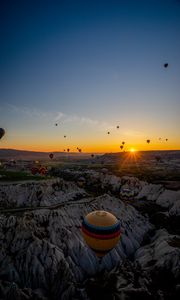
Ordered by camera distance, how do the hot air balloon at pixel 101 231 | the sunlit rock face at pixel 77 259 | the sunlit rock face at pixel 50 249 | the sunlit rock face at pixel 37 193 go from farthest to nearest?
the sunlit rock face at pixel 37 193, the sunlit rock face at pixel 50 249, the sunlit rock face at pixel 77 259, the hot air balloon at pixel 101 231

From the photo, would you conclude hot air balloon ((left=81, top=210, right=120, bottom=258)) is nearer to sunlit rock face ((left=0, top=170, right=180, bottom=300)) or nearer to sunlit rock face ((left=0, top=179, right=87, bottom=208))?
sunlit rock face ((left=0, top=170, right=180, bottom=300))

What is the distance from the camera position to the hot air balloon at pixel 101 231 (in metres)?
20.6

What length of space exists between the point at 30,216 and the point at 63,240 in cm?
575

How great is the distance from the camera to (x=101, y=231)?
20500 mm

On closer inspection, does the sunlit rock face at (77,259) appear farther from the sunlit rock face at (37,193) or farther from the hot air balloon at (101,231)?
the hot air balloon at (101,231)

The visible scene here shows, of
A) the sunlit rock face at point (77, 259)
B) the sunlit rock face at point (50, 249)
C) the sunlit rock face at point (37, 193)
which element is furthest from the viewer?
the sunlit rock face at point (37, 193)

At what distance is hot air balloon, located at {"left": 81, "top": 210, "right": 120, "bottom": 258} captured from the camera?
20.6 m

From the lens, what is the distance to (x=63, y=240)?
31062mm

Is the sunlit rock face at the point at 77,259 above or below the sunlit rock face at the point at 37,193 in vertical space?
below

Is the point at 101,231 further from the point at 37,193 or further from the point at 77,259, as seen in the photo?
the point at 37,193

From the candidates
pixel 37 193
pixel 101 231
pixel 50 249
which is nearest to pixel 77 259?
pixel 50 249

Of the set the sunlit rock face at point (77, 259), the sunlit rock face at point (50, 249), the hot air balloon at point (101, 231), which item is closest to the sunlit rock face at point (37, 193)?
the sunlit rock face at point (77, 259)

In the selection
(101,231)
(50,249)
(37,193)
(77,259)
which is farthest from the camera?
(37,193)

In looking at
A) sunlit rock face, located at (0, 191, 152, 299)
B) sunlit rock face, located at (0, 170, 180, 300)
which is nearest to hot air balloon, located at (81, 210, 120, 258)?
A: sunlit rock face, located at (0, 170, 180, 300)
